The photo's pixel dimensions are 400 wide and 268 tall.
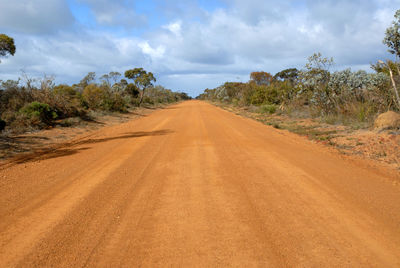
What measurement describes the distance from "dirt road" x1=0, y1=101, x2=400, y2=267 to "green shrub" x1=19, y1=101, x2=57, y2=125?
7587 mm

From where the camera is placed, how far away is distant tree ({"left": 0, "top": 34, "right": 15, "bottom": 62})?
1782 cm

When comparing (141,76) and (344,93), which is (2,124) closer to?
(344,93)

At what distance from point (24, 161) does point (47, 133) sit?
18.3ft

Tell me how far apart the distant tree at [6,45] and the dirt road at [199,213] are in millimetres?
13884

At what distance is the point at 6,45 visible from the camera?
18.0 meters

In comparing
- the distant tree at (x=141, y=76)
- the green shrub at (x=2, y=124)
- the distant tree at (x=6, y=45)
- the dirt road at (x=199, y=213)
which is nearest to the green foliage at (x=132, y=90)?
the distant tree at (x=141, y=76)

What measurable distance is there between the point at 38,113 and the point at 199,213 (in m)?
13.3

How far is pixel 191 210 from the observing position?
447cm

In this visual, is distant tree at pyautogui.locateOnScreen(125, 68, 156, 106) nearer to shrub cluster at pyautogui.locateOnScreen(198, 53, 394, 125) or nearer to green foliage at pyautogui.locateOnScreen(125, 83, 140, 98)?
green foliage at pyautogui.locateOnScreen(125, 83, 140, 98)

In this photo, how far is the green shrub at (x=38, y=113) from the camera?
565 inches

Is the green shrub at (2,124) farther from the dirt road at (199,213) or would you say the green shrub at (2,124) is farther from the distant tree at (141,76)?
the distant tree at (141,76)

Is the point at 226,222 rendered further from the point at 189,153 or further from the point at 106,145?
the point at 106,145

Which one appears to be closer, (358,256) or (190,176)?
(358,256)

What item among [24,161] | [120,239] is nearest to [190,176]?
[120,239]
